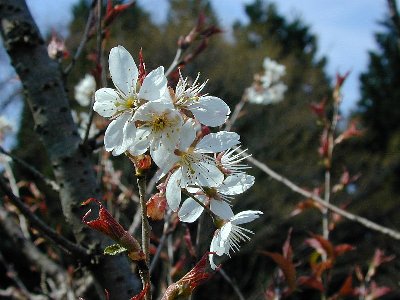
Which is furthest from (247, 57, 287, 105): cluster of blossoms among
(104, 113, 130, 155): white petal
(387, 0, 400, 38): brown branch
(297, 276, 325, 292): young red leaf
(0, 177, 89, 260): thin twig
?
(104, 113, 130, 155): white petal

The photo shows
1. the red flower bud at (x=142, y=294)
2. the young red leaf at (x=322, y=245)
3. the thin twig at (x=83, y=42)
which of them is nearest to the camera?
the red flower bud at (x=142, y=294)

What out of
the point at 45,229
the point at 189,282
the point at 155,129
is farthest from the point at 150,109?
the point at 45,229

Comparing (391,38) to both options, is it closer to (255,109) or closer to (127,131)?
(255,109)

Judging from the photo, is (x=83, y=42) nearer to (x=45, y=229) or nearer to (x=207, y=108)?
(x=45, y=229)

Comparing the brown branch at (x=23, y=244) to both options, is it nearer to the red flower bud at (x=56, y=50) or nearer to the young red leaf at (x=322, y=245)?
the red flower bud at (x=56, y=50)

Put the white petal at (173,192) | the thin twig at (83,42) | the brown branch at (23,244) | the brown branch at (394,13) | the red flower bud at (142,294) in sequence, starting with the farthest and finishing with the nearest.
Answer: the brown branch at (23,244), the thin twig at (83,42), the brown branch at (394,13), the white petal at (173,192), the red flower bud at (142,294)

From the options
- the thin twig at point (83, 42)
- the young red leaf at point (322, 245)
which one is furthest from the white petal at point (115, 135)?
→ the young red leaf at point (322, 245)
